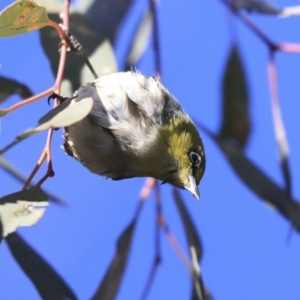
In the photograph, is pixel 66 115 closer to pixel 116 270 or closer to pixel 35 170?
pixel 35 170

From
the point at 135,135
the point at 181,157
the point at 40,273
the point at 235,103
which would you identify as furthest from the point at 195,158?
the point at 40,273

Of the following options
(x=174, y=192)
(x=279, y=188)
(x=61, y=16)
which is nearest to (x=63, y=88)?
(x=61, y=16)

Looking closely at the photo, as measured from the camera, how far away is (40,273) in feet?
4.33

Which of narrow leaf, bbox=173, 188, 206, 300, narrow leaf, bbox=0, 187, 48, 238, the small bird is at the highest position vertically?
narrow leaf, bbox=0, 187, 48, 238

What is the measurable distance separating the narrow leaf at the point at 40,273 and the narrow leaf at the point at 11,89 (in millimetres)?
286

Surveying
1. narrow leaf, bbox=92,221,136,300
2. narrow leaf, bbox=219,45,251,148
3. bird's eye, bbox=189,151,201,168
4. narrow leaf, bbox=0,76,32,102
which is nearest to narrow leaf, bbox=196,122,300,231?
narrow leaf, bbox=219,45,251,148

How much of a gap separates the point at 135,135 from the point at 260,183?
1.01ft

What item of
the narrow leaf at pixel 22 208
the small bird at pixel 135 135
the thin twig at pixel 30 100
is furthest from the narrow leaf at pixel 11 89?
the narrow leaf at pixel 22 208

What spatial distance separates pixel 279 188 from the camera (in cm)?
152

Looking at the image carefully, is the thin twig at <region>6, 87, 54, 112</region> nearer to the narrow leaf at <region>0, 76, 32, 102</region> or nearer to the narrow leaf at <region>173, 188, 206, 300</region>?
the narrow leaf at <region>0, 76, 32, 102</region>

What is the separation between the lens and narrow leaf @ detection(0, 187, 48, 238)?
1088mm

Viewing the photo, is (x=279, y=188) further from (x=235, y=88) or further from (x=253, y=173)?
(x=235, y=88)

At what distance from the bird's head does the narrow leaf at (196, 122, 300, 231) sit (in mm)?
123

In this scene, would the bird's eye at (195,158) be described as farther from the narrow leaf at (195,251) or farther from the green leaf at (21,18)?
the green leaf at (21,18)
